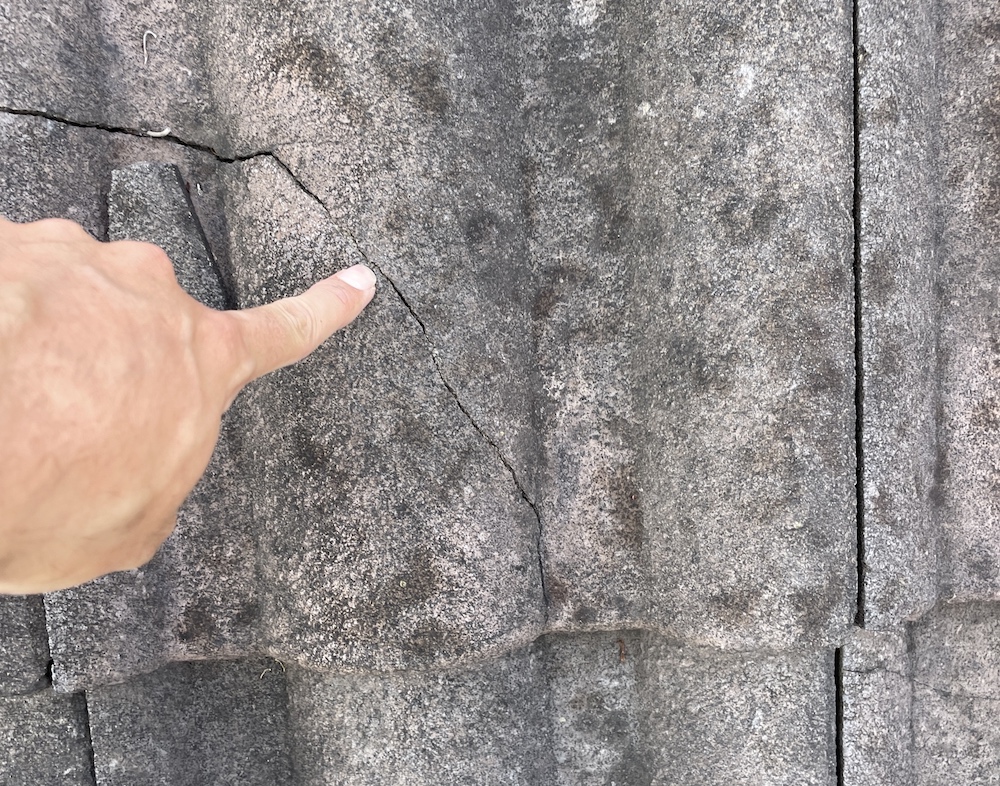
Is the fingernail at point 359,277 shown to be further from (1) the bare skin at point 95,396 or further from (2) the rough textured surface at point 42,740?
(2) the rough textured surface at point 42,740

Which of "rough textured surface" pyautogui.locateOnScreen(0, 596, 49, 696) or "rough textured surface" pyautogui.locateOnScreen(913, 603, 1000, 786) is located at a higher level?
"rough textured surface" pyautogui.locateOnScreen(0, 596, 49, 696)

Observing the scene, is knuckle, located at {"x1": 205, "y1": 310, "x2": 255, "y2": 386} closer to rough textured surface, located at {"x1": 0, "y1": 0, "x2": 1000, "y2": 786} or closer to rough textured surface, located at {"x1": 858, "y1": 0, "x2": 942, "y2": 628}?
rough textured surface, located at {"x1": 0, "y1": 0, "x2": 1000, "y2": 786}

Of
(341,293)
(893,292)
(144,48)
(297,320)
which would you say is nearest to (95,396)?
(297,320)

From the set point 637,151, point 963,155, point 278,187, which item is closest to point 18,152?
point 278,187

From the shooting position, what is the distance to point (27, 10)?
3.95 feet

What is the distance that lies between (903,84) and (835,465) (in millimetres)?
721

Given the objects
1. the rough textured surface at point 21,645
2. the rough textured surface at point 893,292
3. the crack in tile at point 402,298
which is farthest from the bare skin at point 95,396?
the rough textured surface at point 893,292

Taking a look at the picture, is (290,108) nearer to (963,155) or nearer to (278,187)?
(278,187)

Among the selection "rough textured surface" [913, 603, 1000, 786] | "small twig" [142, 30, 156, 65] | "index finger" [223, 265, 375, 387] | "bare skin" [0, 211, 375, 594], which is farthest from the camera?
"rough textured surface" [913, 603, 1000, 786]

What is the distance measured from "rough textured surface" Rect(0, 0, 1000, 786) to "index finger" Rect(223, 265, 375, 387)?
83mm

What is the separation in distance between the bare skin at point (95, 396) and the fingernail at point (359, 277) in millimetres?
284

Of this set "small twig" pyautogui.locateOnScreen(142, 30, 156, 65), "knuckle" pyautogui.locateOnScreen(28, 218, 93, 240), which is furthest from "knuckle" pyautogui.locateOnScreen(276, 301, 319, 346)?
"small twig" pyautogui.locateOnScreen(142, 30, 156, 65)

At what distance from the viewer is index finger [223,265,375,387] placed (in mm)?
948

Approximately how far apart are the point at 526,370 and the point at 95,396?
844 millimetres
